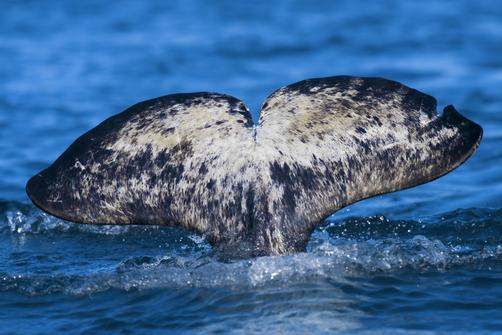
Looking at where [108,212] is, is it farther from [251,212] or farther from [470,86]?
[470,86]

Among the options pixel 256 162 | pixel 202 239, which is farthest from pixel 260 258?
pixel 202 239

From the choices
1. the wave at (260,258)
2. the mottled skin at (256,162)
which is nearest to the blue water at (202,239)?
the wave at (260,258)

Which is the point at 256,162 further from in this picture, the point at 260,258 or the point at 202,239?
the point at 202,239

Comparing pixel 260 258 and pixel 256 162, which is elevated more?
pixel 256 162

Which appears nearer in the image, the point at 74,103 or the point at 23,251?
the point at 23,251

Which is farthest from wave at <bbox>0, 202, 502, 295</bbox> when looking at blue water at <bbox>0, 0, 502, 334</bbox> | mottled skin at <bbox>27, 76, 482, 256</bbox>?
mottled skin at <bbox>27, 76, 482, 256</bbox>

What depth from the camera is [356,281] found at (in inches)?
292

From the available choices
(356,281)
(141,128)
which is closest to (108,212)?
(141,128)

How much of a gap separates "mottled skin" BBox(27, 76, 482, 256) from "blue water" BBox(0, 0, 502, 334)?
30 cm

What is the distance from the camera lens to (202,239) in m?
8.33

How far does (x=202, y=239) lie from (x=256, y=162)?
4.36ft

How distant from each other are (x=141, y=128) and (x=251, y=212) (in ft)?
3.13

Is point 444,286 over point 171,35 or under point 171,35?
under

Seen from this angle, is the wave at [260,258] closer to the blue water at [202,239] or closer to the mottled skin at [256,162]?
the blue water at [202,239]
